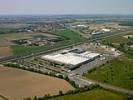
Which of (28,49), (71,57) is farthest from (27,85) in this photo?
(28,49)

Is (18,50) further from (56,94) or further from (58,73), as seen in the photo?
(56,94)

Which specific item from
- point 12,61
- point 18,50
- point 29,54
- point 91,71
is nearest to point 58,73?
point 91,71

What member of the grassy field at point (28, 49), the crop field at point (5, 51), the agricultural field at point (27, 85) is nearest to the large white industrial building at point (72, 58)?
the grassy field at point (28, 49)

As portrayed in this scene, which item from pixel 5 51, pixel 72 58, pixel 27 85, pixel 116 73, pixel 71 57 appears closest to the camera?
pixel 27 85

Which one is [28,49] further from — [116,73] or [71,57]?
[116,73]

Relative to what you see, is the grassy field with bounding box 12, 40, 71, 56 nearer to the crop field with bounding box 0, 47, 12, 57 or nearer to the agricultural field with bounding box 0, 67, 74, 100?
the crop field with bounding box 0, 47, 12, 57

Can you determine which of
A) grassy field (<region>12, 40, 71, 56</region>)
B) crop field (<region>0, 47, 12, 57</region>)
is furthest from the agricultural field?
grassy field (<region>12, 40, 71, 56</region>)

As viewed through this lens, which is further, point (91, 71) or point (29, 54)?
point (29, 54)
